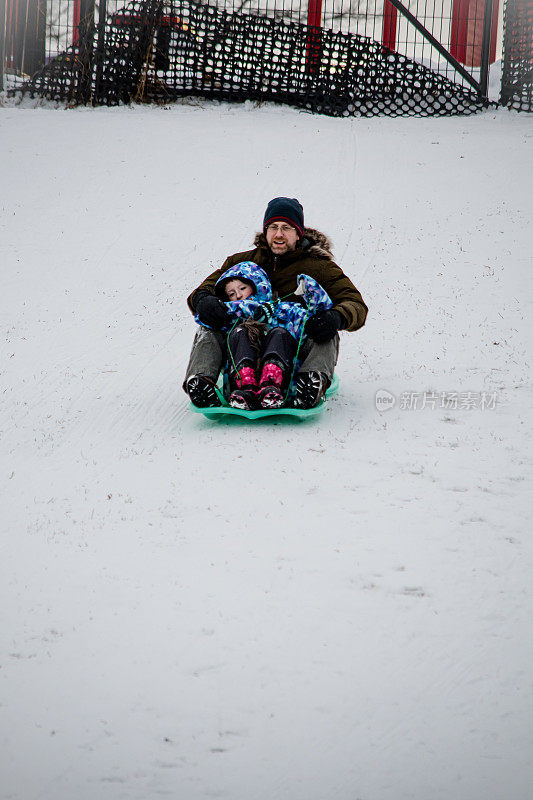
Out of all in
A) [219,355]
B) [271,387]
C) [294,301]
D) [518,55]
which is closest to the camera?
[271,387]

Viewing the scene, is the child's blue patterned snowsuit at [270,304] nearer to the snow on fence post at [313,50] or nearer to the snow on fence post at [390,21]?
the snow on fence post at [313,50]

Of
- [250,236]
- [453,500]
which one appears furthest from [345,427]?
[250,236]

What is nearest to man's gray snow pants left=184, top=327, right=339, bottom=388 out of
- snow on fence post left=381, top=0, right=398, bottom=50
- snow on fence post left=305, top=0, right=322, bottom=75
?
snow on fence post left=305, top=0, right=322, bottom=75

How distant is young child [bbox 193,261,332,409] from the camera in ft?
11.8

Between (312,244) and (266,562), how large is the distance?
2350 millimetres

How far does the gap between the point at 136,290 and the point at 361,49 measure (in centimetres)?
766

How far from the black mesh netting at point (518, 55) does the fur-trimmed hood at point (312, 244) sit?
9689 mm

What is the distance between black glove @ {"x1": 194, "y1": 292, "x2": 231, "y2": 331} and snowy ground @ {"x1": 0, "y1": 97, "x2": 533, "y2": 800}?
54 cm

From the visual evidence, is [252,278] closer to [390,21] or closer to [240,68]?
[240,68]

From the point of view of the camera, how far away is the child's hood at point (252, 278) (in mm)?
3885

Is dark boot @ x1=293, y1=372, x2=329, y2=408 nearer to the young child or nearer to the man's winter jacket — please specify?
the young child

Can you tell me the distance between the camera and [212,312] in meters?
3.78

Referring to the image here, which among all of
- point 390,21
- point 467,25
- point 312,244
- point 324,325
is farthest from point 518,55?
point 324,325

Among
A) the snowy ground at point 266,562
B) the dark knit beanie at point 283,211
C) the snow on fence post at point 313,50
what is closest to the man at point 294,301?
the dark knit beanie at point 283,211
